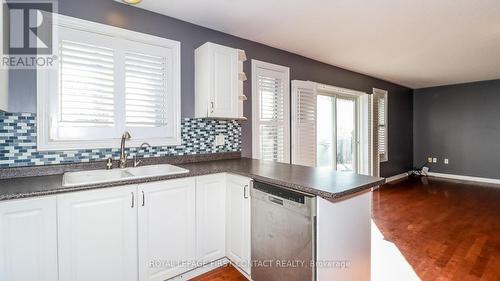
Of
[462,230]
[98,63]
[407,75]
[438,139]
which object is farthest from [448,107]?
[98,63]

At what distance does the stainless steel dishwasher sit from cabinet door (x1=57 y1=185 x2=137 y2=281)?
87cm

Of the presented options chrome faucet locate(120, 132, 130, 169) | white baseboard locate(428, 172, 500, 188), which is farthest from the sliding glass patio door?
white baseboard locate(428, 172, 500, 188)

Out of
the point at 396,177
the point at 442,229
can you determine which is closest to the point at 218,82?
the point at 442,229

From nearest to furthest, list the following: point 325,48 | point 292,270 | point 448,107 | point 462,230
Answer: point 292,270 → point 462,230 → point 325,48 → point 448,107

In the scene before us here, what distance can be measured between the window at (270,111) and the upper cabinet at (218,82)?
55 cm

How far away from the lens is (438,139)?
6.31 metres

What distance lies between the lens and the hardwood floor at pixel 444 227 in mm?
2123

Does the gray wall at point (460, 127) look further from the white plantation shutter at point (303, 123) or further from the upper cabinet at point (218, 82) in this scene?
the upper cabinet at point (218, 82)

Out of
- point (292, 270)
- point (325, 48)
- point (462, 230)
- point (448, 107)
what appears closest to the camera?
point (292, 270)

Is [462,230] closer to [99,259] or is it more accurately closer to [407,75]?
[407,75]

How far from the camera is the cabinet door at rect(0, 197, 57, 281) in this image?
1265 millimetres

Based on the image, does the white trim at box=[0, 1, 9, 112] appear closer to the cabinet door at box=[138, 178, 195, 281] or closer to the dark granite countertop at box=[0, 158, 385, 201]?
the dark granite countertop at box=[0, 158, 385, 201]

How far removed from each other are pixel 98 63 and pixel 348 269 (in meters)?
2.47

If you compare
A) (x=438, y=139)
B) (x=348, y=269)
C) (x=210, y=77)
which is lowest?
(x=348, y=269)
